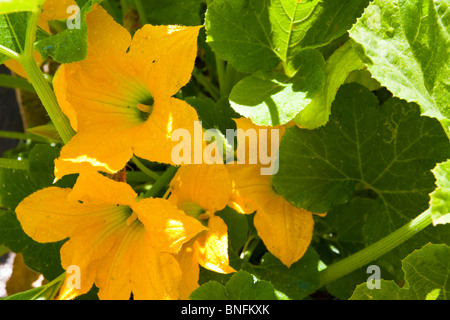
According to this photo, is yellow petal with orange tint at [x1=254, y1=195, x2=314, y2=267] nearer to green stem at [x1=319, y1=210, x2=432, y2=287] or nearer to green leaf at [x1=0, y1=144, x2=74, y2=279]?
green stem at [x1=319, y1=210, x2=432, y2=287]

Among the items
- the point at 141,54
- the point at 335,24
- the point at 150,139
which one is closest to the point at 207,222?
the point at 150,139

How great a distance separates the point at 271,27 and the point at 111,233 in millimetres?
Result: 517

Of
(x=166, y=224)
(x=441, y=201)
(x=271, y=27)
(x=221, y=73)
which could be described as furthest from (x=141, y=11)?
(x=441, y=201)

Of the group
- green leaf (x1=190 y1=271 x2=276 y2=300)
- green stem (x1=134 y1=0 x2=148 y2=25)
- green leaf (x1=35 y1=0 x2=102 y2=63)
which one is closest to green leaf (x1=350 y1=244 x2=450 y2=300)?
green leaf (x1=190 y1=271 x2=276 y2=300)

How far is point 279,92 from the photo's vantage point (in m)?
1.02

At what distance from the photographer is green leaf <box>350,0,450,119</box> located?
36.6 inches

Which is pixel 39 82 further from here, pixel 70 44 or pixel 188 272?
pixel 188 272

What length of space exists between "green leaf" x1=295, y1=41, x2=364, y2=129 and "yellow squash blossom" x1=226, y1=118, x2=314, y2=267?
0.10 metres

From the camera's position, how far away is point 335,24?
1016mm

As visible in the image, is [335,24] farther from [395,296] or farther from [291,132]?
[395,296]

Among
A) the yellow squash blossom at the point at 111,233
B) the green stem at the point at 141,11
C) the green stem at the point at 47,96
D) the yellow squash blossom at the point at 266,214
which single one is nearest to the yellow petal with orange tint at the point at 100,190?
the yellow squash blossom at the point at 111,233

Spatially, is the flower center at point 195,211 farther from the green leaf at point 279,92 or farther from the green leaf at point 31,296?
the green leaf at point 31,296
